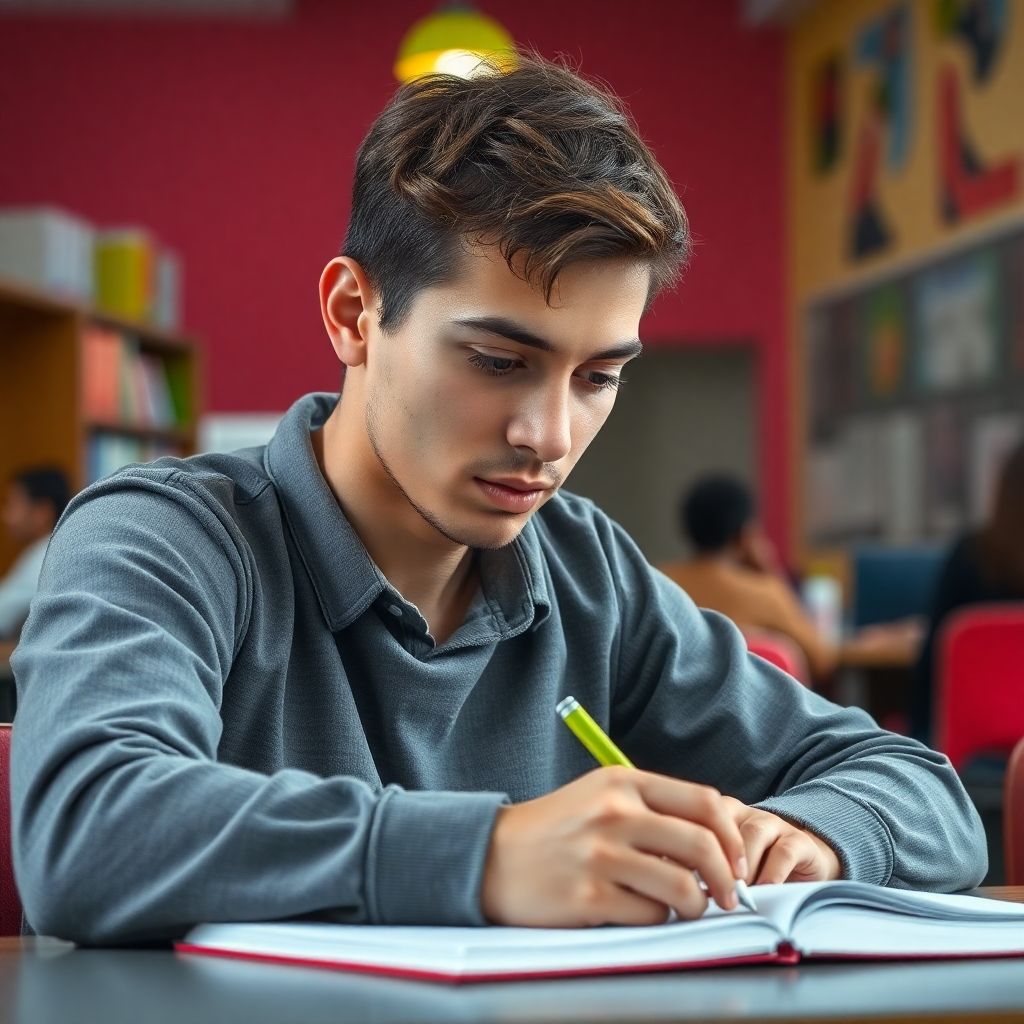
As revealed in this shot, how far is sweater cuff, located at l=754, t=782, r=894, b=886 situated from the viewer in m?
1.07

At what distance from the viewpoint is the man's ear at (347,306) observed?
1.22m

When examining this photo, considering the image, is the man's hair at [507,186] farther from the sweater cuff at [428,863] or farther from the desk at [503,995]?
the desk at [503,995]

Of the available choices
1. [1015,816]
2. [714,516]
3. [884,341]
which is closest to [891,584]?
[714,516]

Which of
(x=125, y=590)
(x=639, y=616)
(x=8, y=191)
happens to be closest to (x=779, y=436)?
(x=8, y=191)

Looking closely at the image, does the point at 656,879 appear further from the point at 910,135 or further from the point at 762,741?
the point at 910,135

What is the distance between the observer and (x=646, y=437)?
24.4 feet

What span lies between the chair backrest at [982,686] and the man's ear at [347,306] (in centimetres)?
197

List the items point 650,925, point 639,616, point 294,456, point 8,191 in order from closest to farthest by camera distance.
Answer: point 650,925 < point 294,456 < point 639,616 < point 8,191

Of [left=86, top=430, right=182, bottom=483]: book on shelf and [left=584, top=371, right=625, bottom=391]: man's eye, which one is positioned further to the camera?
A: [left=86, top=430, right=182, bottom=483]: book on shelf

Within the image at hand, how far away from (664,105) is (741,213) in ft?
2.08

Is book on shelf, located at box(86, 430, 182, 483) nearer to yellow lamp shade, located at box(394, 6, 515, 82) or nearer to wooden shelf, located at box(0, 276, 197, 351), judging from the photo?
wooden shelf, located at box(0, 276, 197, 351)

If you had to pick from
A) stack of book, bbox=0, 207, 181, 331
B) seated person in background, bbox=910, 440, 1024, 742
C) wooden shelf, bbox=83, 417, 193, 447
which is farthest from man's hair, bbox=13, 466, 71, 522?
seated person in background, bbox=910, 440, 1024, 742

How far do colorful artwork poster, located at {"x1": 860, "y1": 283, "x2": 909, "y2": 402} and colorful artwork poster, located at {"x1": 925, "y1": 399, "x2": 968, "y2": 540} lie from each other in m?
0.33

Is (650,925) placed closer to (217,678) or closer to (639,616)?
(217,678)
